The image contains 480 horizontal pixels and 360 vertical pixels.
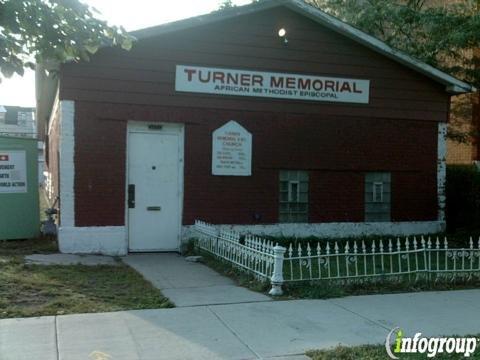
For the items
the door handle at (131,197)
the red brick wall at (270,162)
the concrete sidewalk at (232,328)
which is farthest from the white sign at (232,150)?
the concrete sidewalk at (232,328)

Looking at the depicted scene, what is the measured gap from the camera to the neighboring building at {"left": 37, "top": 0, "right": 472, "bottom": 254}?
1048 centimetres

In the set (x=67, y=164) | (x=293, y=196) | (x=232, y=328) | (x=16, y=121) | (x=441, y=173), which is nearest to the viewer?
(x=232, y=328)

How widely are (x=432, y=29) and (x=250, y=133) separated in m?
5.91

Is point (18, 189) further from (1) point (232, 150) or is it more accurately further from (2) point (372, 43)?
(2) point (372, 43)

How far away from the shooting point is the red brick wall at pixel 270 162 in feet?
34.4

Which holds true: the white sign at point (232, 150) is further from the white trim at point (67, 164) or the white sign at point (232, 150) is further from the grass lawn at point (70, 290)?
the grass lawn at point (70, 290)

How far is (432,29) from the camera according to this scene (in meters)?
14.1

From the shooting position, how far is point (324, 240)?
1175cm

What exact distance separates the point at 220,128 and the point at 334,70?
278 cm

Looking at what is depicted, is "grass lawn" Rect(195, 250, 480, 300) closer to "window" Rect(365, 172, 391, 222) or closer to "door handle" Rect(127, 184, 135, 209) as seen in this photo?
"door handle" Rect(127, 184, 135, 209)

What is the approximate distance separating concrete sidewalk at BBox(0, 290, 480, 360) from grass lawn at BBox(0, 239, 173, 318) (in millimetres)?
307

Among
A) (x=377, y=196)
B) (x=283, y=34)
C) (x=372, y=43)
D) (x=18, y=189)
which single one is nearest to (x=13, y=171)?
(x=18, y=189)

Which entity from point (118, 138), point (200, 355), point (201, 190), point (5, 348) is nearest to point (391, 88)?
point (201, 190)

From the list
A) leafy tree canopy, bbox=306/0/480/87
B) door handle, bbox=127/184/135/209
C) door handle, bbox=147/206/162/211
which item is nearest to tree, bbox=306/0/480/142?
leafy tree canopy, bbox=306/0/480/87
